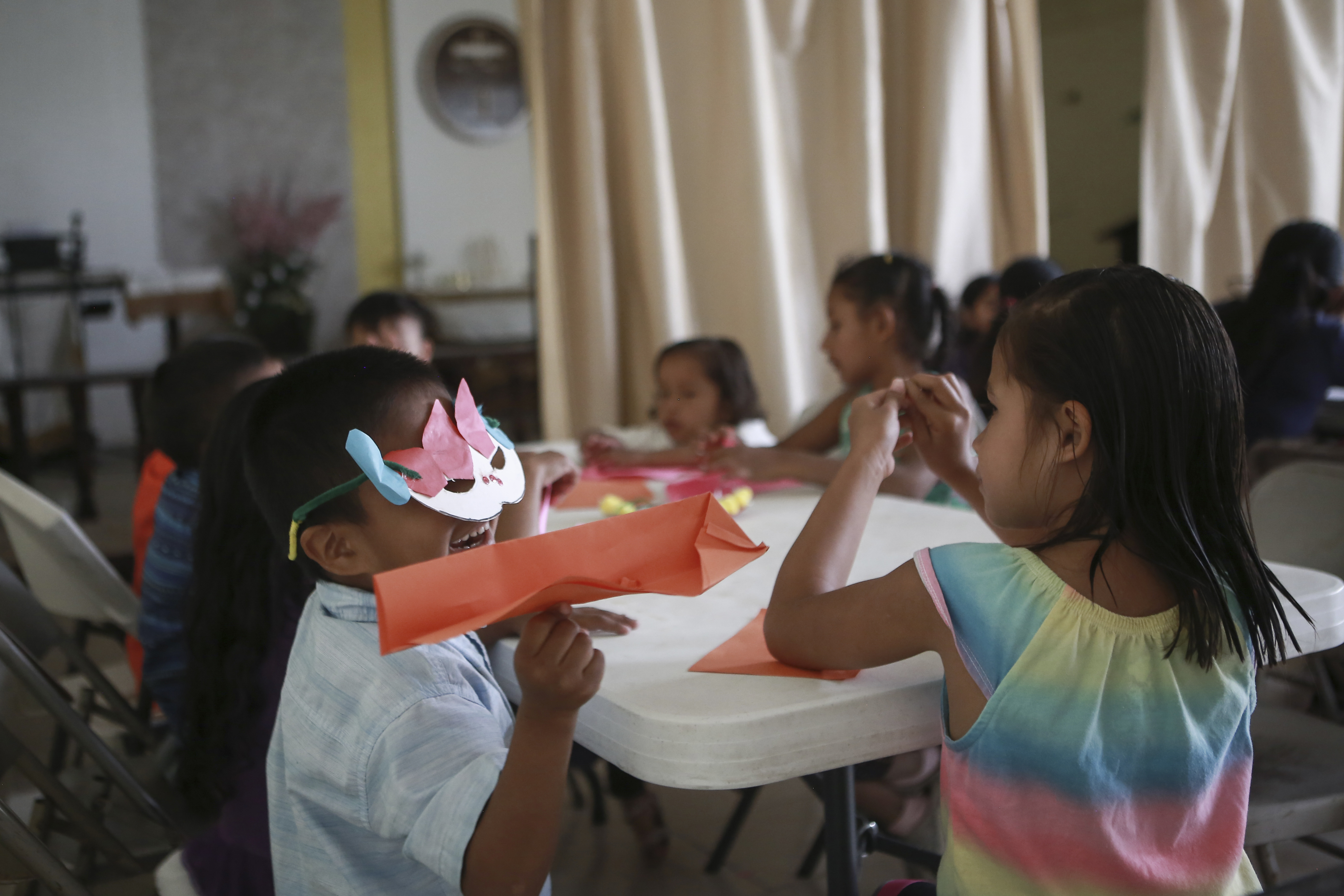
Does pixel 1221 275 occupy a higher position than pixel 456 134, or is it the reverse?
pixel 456 134

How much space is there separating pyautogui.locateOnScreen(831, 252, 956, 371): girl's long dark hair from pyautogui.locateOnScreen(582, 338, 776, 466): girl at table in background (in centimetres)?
47

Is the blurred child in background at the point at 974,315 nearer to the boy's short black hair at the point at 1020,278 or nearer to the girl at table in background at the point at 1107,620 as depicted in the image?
the boy's short black hair at the point at 1020,278

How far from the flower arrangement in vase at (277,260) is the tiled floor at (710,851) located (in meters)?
5.14

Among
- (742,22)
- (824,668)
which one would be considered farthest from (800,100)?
(824,668)

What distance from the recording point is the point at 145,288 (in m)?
5.55

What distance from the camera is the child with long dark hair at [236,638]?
118cm

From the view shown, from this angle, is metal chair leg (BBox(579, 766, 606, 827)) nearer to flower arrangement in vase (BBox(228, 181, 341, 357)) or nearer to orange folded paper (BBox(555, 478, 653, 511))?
orange folded paper (BBox(555, 478, 653, 511))

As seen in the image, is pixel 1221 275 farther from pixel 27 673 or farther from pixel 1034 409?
pixel 27 673

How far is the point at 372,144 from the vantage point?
7230mm

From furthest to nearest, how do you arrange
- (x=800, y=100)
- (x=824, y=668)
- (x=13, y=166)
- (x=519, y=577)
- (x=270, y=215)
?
(x=270, y=215) → (x=13, y=166) → (x=800, y=100) → (x=824, y=668) → (x=519, y=577)

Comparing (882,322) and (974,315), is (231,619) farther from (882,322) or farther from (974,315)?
(974,315)

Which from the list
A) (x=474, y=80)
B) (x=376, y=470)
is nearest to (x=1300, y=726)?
(x=376, y=470)

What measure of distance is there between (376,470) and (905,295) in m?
1.51

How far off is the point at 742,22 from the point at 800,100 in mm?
336
